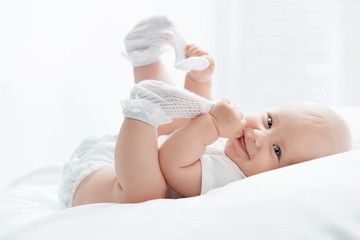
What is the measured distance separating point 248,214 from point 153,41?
0.84m

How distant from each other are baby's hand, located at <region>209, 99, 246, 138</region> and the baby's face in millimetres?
99

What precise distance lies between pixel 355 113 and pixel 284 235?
3.30ft

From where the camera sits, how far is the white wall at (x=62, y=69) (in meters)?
2.57

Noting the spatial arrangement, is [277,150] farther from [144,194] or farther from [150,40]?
[150,40]

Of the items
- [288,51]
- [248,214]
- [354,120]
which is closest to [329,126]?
[354,120]

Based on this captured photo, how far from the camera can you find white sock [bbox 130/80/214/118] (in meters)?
1.18

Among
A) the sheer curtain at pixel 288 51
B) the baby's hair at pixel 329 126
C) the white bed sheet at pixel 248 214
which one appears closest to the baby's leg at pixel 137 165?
the white bed sheet at pixel 248 214

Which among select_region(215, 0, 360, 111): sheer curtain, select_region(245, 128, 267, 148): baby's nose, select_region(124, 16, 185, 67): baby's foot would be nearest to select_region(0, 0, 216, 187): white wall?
select_region(215, 0, 360, 111): sheer curtain

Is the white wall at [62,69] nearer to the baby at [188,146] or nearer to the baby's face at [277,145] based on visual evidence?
the baby at [188,146]

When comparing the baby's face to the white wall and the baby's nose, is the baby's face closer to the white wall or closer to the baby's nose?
the baby's nose

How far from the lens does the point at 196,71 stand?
1.60 m

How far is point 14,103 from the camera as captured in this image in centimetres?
260

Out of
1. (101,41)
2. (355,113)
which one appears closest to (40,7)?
(101,41)

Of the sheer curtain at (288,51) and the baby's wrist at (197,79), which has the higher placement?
the baby's wrist at (197,79)
